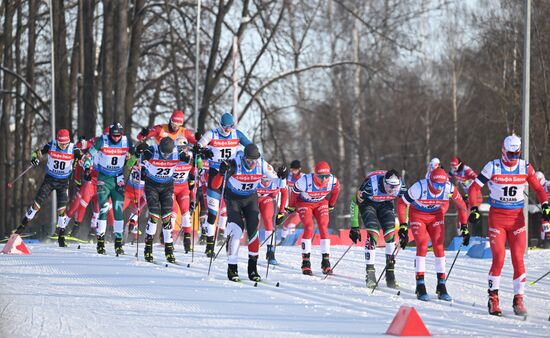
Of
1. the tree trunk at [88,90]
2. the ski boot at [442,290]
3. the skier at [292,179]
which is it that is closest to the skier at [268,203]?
the skier at [292,179]

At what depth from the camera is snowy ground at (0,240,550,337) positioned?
12047 millimetres

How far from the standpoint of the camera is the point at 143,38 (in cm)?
4053

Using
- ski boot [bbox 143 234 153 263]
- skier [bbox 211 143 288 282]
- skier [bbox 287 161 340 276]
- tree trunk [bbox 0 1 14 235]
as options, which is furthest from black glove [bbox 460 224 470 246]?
tree trunk [bbox 0 1 14 235]

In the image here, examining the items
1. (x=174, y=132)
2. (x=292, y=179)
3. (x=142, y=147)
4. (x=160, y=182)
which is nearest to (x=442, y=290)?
(x=160, y=182)

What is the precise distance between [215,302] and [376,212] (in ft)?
13.3

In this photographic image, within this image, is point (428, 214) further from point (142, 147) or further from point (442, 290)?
point (142, 147)

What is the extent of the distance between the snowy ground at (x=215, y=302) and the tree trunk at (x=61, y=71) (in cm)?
1990

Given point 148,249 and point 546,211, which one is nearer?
point 546,211

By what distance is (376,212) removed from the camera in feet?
56.2

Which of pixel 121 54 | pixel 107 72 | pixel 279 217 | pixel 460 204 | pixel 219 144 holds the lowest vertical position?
pixel 279 217

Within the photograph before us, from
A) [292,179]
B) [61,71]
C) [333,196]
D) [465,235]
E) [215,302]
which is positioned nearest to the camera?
[215,302]

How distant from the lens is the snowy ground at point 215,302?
12.0 meters

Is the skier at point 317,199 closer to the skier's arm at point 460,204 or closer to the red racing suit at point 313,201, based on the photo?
the red racing suit at point 313,201

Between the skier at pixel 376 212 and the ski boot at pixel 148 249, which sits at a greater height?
the skier at pixel 376 212
